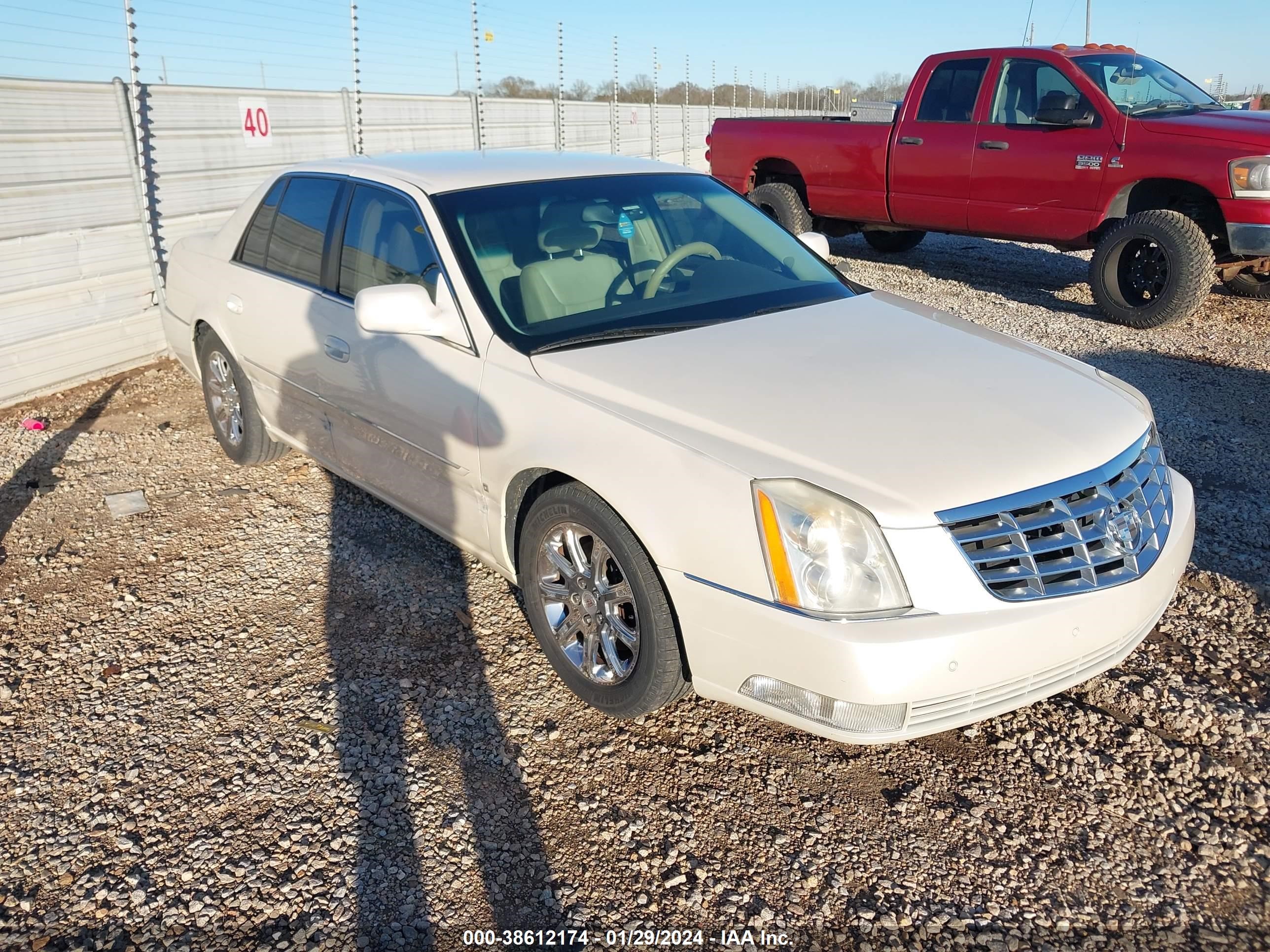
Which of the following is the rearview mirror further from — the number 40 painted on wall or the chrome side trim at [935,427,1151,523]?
the number 40 painted on wall

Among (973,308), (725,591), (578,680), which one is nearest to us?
(725,591)

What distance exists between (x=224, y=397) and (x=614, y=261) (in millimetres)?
2640

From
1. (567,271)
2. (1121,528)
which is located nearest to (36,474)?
(567,271)

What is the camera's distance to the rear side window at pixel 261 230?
468 cm

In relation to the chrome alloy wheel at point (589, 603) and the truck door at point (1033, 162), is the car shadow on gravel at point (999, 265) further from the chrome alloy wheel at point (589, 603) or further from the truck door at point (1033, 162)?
the chrome alloy wheel at point (589, 603)

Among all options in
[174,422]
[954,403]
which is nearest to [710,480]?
[954,403]

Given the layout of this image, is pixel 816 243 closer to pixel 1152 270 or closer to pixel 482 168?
pixel 482 168

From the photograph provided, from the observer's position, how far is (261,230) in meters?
4.73

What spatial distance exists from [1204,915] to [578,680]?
180 centimetres

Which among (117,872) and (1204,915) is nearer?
(1204,915)

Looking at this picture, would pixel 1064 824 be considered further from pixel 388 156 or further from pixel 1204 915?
pixel 388 156

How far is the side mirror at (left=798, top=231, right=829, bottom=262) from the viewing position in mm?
4371

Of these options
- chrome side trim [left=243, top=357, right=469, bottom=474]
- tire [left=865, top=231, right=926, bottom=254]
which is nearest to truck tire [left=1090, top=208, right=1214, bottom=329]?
tire [left=865, top=231, right=926, bottom=254]

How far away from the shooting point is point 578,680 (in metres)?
3.16
